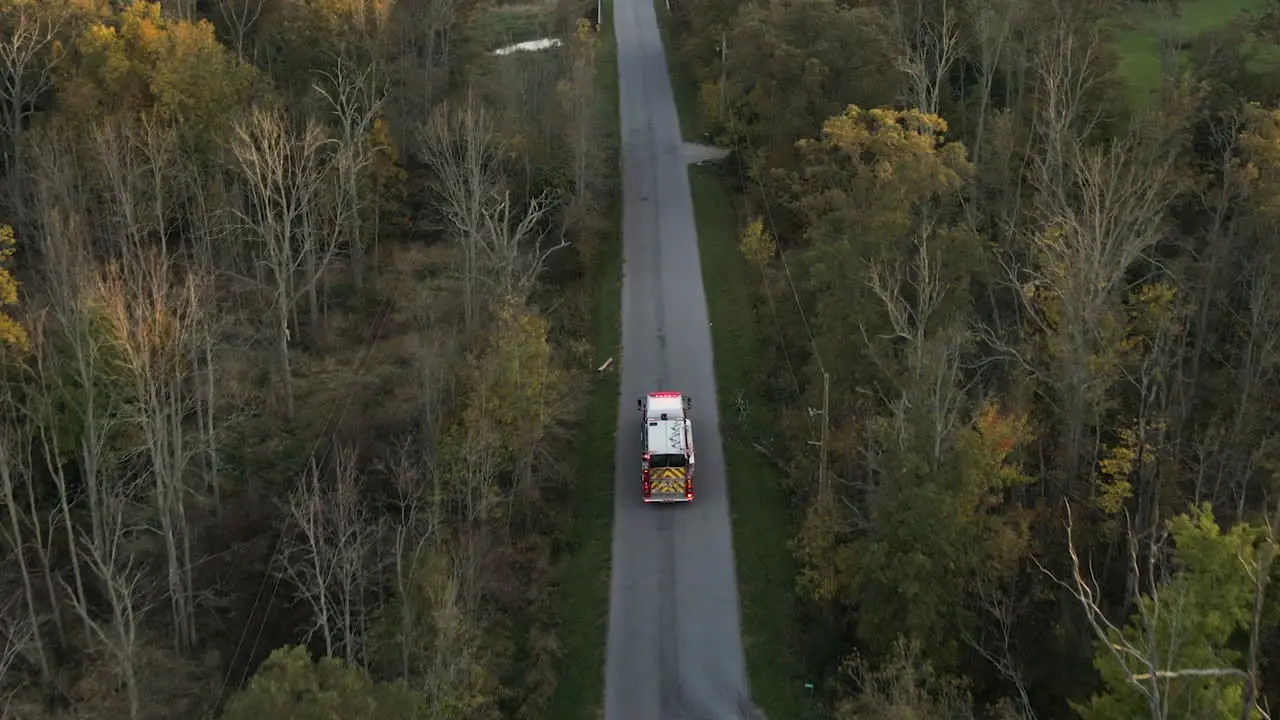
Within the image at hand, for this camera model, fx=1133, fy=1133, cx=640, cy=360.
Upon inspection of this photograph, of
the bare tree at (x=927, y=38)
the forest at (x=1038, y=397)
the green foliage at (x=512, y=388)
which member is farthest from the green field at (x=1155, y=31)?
the green foliage at (x=512, y=388)

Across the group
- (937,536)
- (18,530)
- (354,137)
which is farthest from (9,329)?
(937,536)

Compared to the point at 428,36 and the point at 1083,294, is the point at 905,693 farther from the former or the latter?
the point at 428,36

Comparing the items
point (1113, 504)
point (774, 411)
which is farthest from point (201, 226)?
point (1113, 504)

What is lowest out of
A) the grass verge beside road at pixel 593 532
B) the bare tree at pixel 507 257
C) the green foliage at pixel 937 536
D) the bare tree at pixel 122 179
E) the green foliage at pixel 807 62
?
the grass verge beside road at pixel 593 532

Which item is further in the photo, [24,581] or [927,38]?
[927,38]

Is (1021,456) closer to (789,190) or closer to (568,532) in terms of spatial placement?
(568,532)

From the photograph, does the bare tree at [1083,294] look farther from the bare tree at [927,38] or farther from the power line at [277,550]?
the power line at [277,550]

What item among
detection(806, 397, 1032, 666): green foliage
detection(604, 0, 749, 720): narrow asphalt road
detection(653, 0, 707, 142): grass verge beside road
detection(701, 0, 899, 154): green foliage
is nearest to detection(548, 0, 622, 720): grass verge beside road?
detection(604, 0, 749, 720): narrow asphalt road
